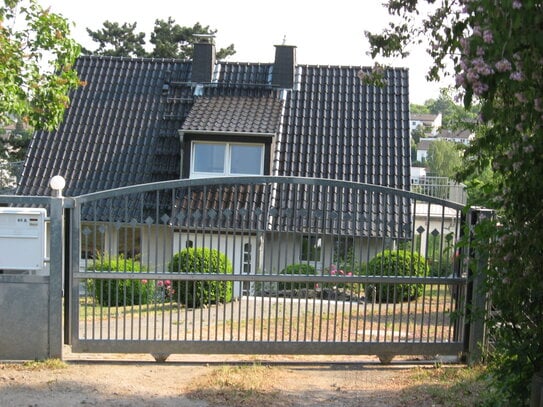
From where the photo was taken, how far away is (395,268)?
27.4 feet

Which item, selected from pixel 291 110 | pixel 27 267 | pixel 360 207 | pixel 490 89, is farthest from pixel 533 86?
pixel 291 110

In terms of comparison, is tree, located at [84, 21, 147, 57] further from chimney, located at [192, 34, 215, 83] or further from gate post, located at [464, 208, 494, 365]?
gate post, located at [464, 208, 494, 365]

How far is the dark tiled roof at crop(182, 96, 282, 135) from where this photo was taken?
23609 millimetres

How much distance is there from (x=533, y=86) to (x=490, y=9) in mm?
605

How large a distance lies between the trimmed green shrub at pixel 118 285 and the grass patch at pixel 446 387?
9.39ft

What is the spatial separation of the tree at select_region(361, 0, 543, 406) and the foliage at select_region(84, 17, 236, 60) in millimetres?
42358

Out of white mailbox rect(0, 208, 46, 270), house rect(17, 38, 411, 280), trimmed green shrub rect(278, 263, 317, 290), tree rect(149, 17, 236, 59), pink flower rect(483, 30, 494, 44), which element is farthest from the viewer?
tree rect(149, 17, 236, 59)

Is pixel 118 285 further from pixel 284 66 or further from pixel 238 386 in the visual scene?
pixel 284 66

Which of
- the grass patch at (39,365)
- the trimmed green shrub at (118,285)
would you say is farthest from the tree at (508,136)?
the grass patch at (39,365)

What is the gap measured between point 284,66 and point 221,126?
171 inches

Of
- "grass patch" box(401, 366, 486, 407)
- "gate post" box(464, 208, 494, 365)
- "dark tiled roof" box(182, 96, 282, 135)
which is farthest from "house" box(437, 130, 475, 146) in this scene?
"dark tiled roof" box(182, 96, 282, 135)

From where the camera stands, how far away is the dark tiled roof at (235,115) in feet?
77.5

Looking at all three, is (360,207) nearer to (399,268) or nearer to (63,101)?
(399,268)

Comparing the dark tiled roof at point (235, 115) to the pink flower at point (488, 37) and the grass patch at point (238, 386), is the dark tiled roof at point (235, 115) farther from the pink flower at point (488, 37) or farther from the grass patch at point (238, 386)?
the pink flower at point (488, 37)
